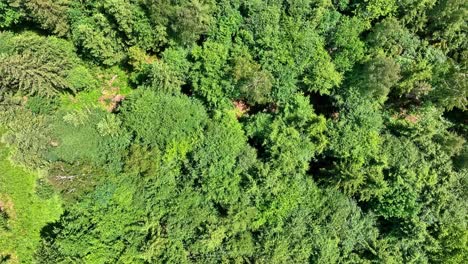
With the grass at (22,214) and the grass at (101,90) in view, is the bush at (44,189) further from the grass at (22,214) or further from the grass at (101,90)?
the grass at (101,90)

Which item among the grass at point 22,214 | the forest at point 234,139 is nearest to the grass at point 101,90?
the forest at point 234,139

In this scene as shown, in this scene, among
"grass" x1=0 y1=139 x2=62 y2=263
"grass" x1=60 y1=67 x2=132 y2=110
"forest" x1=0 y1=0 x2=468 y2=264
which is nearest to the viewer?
"forest" x1=0 y1=0 x2=468 y2=264

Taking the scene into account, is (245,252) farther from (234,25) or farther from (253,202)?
(234,25)

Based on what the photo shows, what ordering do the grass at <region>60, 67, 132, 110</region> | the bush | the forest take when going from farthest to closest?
1. the grass at <region>60, 67, 132, 110</region>
2. the bush
3. the forest

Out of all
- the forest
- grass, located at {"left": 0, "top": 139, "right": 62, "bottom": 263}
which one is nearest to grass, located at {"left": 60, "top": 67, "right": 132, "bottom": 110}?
the forest

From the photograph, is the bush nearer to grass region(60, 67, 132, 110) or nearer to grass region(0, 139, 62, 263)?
grass region(0, 139, 62, 263)

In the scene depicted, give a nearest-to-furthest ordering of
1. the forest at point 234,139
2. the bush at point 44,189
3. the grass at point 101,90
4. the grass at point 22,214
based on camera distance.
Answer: the forest at point 234,139
the bush at point 44,189
the grass at point 22,214
the grass at point 101,90
